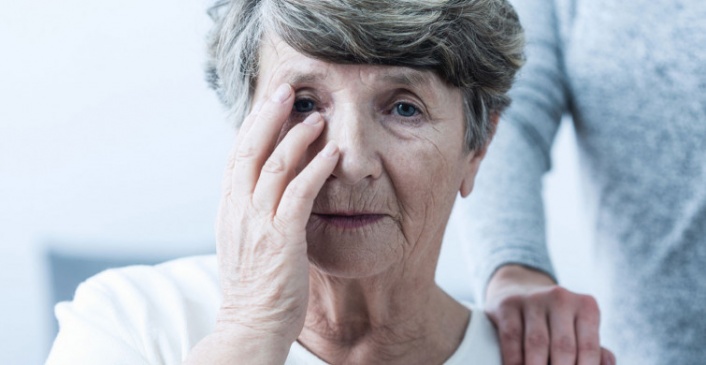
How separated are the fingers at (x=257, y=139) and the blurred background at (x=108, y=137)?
2258 mm

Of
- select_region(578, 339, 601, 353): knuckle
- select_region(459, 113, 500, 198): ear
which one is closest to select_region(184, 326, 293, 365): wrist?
select_region(459, 113, 500, 198): ear

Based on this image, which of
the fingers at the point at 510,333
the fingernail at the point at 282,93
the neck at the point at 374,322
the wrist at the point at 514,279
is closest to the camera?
the fingernail at the point at 282,93

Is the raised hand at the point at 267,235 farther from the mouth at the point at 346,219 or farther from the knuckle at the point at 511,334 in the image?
the knuckle at the point at 511,334

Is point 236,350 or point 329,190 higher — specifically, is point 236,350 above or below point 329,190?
below

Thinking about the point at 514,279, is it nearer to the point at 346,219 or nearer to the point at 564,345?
the point at 564,345

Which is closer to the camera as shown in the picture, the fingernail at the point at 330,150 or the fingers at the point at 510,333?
the fingernail at the point at 330,150

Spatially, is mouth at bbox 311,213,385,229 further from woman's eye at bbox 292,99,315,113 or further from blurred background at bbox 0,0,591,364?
blurred background at bbox 0,0,591,364

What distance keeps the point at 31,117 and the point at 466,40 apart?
8.90 ft

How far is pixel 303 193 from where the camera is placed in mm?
1277

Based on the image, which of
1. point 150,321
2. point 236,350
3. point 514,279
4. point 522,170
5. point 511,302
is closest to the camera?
point 236,350

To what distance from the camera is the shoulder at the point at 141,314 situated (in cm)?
139

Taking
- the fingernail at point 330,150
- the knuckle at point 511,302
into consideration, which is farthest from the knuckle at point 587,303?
the fingernail at point 330,150

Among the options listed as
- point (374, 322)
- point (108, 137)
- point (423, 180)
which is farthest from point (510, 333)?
point (108, 137)

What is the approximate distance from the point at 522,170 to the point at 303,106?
2.41ft
